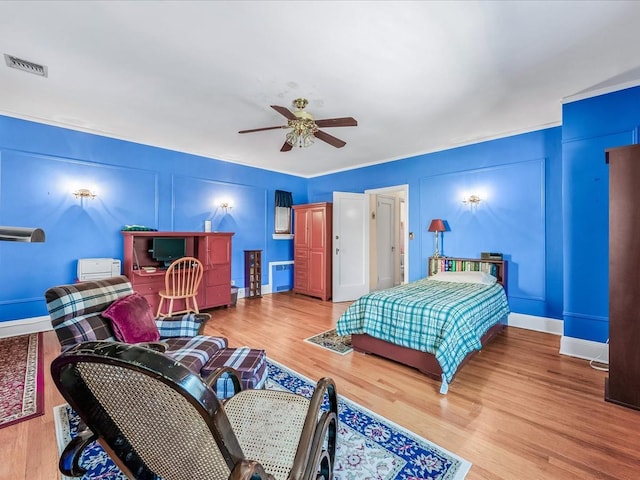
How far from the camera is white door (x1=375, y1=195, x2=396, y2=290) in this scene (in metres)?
6.36

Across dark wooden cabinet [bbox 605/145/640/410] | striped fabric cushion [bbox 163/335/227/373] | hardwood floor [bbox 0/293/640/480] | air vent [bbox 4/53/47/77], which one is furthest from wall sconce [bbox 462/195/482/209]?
air vent [bbox 4/53/47/77]

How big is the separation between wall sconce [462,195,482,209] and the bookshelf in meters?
0.86

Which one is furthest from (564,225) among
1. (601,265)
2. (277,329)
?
(277,329)

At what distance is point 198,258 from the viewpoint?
15.8ft

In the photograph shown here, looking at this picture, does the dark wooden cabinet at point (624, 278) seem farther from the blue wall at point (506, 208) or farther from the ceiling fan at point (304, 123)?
the ceiling fan at point (304, 123)

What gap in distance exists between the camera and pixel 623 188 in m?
2.22

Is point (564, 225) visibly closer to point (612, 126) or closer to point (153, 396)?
point (612, 126)

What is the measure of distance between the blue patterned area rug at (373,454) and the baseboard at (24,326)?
2352mm

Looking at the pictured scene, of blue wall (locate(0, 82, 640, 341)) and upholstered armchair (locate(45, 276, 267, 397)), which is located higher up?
blue wall (locate(0, 82, 640, 341))

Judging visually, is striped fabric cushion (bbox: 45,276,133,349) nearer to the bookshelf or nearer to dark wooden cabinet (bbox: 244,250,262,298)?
dark wooden cabinet (bbox: 244,250,262,298)

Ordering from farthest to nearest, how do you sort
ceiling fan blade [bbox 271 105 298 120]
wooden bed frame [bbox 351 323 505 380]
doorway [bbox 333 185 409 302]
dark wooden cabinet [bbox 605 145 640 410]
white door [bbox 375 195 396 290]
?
1. white door [bbox 375 195 396 290]
2. doorway [bbox 333 185 409 302]
3. ceiling fan blade [bbox 271 105 298 120]
4. wooden bed frame [bbox 351 323 505 380]
5. dark wooden cabinet [bbox 605 145 640 410]

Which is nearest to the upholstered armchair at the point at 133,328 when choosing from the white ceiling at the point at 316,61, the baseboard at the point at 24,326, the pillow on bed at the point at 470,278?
the white ceiling at the point at 316,61

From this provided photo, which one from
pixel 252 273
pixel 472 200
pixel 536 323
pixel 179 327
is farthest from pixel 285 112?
pixel 536 323

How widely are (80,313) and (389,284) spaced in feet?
19.1
